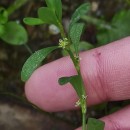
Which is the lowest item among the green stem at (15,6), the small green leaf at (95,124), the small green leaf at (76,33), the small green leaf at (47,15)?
the small green leaf at (95,124)

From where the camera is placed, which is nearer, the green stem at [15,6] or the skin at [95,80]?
the skin at [95,80]

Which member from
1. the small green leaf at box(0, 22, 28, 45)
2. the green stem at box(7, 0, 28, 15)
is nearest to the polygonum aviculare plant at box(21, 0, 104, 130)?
the small green leaf at box(0, 22, 28, 45)

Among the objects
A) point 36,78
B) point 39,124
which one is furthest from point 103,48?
point 39,124

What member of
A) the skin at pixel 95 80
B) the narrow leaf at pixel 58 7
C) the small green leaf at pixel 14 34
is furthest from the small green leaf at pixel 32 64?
the small green leaf at pixel 14 34

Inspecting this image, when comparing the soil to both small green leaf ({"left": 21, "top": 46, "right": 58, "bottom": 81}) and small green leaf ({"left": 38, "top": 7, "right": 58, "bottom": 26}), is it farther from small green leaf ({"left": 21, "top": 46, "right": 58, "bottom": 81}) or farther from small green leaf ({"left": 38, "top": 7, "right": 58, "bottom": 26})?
small green leaf ({"left": 38, "top": 7, "right": 58, "bottom": 26})

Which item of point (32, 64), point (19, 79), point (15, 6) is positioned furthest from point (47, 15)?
point (19, 79)

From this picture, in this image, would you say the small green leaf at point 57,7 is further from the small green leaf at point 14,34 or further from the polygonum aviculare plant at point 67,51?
the small green leaf at point 14,34

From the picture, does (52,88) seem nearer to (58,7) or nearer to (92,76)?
(92,76)
